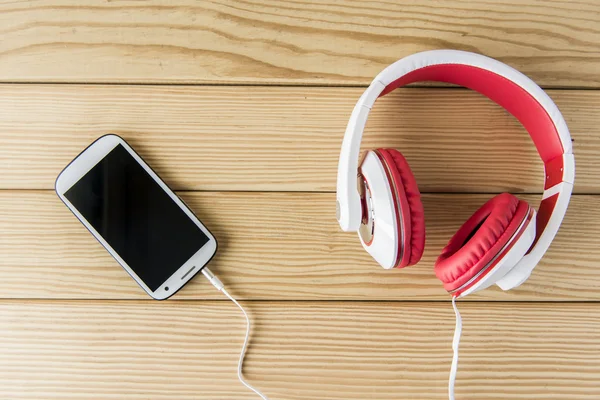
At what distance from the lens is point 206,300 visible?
0.55m

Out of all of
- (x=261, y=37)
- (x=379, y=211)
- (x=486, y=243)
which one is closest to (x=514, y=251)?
(x=486, y=243)

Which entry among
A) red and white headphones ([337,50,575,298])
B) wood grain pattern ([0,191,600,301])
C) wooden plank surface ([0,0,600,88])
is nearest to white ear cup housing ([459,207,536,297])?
red and white headphones ([337,50,575,298])

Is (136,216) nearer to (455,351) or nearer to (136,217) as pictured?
(136,217)

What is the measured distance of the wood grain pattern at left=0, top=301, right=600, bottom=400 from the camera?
54cm

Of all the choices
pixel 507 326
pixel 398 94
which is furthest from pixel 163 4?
pixel 507 326

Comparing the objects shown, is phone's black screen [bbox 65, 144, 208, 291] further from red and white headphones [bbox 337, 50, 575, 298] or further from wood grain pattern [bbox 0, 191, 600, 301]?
red and white headphones [bbox 337, 50, 575, 298]

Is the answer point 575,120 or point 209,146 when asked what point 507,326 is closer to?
point 575,120

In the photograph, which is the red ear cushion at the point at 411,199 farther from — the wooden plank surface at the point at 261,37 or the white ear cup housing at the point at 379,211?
the wooden plank surface at the point at 261,37

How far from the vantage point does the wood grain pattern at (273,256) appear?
54 cm

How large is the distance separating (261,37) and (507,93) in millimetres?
289

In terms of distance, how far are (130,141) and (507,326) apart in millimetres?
510

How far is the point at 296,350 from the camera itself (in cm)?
55

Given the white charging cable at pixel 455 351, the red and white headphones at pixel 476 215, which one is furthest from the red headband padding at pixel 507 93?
the white charging cable at pixel 455 351

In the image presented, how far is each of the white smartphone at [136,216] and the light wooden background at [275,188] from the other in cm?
2
